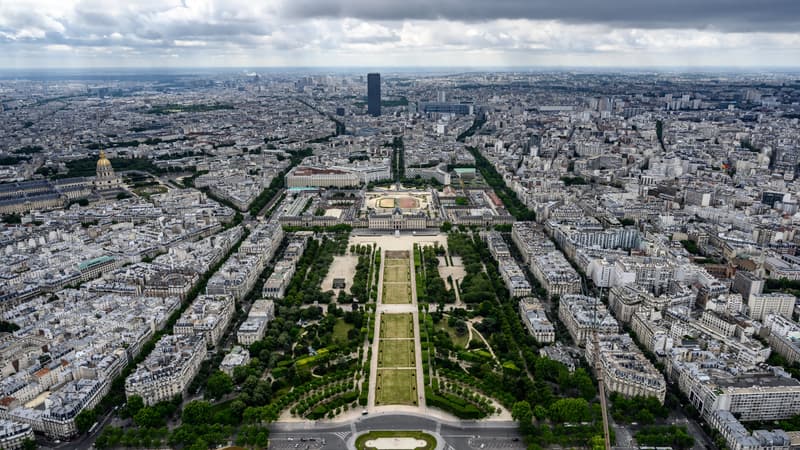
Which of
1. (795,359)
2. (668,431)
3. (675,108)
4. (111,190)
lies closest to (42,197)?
(111,190)

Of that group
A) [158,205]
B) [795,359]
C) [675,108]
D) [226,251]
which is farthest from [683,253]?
[675,108]

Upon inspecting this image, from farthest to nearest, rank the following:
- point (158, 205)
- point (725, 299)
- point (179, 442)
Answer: point (158, 205) < point (725, 299) < point (179, 442)

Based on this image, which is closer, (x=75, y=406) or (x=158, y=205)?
(x=75, y=406)

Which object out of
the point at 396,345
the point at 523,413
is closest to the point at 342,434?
the point at 523,413

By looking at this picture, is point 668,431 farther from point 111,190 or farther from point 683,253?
point 111,190

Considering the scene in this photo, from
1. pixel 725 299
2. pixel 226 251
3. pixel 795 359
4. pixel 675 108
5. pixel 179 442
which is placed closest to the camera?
pixel 179 442

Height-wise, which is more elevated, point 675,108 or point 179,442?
point 675,108

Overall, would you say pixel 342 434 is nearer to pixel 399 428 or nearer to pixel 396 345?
pixel 399 428
